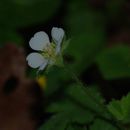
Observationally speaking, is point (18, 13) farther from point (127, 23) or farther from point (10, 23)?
point (127, 23)

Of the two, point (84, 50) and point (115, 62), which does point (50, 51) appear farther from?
point (84, 50)

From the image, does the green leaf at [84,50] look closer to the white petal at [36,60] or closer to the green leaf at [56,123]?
the green leaf at [56,123]

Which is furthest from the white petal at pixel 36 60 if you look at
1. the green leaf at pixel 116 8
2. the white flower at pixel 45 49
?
the green leaf at pixel 116 8

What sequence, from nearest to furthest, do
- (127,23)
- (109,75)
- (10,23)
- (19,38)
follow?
(109,75), (19,38), (10,23), (127,23)

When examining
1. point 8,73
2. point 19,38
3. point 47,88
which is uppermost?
point 19,38

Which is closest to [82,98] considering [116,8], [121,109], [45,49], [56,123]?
[56,123]

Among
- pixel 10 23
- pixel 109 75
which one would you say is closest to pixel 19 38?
pixel 10 23
